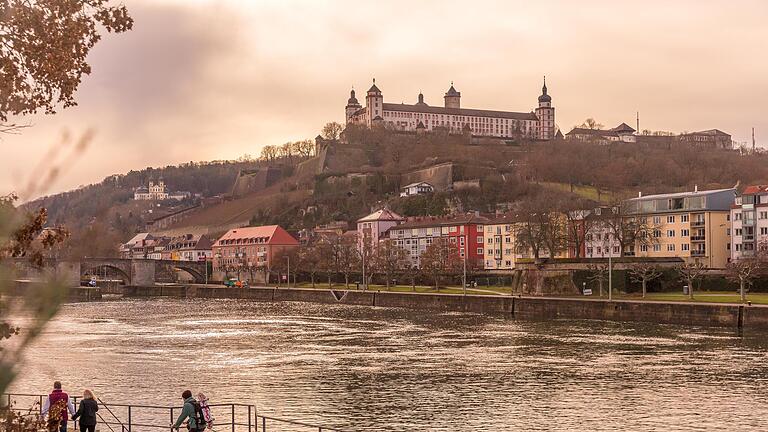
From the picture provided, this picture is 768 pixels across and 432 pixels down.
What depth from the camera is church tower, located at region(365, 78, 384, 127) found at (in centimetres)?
18612

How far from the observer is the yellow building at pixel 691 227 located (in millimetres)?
79000

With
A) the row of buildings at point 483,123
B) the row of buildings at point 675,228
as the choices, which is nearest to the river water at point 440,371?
the row of buildings at point 675,228

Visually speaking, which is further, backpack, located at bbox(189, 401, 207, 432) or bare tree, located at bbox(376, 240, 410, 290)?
bare tree, located at bbox(376, 240, 410, 290)

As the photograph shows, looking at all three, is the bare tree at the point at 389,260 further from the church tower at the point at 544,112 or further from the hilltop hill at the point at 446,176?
the church tower at the point at 544,112

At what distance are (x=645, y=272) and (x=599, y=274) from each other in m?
3.42

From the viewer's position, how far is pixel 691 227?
80.1 metres

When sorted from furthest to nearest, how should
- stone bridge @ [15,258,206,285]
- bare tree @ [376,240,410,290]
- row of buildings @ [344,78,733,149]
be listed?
row of buildings @ [344,78,733,149] → stone bridge @ [15,258,206,285] → bare tree @ [376,240,410,290]

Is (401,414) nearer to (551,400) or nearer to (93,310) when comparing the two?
(551,400)

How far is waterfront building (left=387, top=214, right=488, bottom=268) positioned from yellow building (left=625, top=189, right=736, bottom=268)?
1828 centimetres

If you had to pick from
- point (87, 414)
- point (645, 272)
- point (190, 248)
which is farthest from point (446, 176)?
point (87, 414)

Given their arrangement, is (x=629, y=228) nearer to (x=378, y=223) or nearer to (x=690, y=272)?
(x=690, y=272)

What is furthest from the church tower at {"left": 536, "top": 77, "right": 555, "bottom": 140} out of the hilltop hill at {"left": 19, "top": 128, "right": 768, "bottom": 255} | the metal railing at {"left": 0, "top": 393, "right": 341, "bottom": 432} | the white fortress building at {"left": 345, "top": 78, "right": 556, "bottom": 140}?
the metal railing at {"left": 0, "top": 393, "right": 341, "bottom": 432}

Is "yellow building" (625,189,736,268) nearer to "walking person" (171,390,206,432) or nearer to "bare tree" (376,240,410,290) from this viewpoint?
"bare tree" (376,240,410,290)

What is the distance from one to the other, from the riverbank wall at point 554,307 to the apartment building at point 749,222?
923 inches
